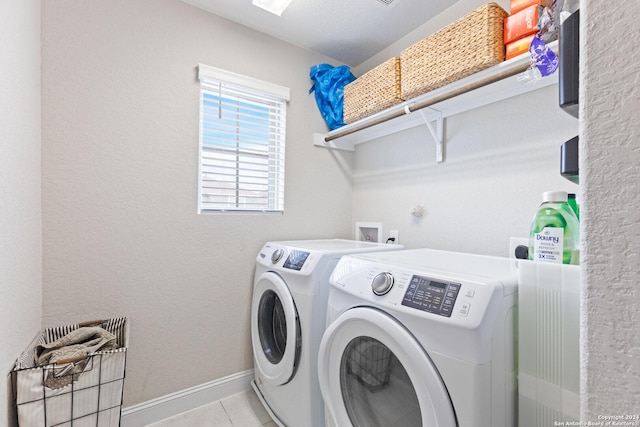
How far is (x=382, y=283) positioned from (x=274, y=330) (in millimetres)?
981

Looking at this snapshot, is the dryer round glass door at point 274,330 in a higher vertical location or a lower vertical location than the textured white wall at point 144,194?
lower

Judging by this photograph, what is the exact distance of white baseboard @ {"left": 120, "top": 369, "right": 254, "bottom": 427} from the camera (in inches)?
59.3

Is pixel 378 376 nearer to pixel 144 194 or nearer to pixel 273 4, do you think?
pixel 144 194

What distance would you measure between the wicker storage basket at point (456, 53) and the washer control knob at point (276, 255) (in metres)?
1.14

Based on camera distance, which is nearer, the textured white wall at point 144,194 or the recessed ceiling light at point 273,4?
the textured white wall at point 144,194

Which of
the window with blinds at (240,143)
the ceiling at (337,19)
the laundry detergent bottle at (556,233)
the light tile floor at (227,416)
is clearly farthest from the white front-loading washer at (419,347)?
the ceiling at (337,19)

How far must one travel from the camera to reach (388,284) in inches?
36.2

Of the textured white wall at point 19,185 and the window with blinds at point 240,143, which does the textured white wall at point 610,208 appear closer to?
the textured white wall at point 19,185

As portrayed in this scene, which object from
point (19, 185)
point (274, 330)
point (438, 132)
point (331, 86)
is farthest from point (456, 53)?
point (19, 185)

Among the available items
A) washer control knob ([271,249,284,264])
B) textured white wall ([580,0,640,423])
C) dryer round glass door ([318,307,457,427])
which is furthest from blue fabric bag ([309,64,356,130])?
textured white wall ([580,0,640,423])

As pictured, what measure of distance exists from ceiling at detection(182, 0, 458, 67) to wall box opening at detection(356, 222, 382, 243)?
1352 mm

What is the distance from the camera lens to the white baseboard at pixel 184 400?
4.94 ft

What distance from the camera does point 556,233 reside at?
795mm

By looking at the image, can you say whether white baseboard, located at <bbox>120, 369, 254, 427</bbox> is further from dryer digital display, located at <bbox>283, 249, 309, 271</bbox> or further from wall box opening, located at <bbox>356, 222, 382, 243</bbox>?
wall box opening, located at <bbox>356, 222, 382, 243</bbox>
